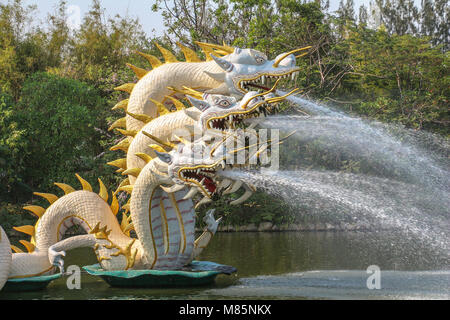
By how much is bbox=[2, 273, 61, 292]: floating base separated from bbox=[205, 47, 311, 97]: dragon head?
3.51m

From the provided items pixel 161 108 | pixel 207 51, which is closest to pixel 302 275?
pixel 161 108

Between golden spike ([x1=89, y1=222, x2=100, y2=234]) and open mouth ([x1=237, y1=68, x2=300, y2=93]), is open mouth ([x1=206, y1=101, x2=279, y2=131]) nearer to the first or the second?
open mouth ([x1=237, y1=68, x2=300, y2=93])

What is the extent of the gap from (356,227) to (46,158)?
10064mm

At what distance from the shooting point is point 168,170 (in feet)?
27.8

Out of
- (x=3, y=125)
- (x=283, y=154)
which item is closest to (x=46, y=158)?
(x=3, y=125)

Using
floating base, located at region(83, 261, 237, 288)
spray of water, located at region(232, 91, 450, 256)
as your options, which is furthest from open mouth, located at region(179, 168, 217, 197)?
spray of water, located at region(232, 91, 450, 256)

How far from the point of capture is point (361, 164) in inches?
790

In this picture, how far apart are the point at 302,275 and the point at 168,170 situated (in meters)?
2.76

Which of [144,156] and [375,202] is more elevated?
[144,156]

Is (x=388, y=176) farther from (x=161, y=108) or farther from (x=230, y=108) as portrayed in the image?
(x=230, y=108)

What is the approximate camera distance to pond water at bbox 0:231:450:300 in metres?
7.96

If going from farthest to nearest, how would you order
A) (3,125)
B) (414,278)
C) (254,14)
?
(254,14)
(3,125)
(414,278)

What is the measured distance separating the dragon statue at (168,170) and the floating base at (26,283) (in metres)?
0.10
